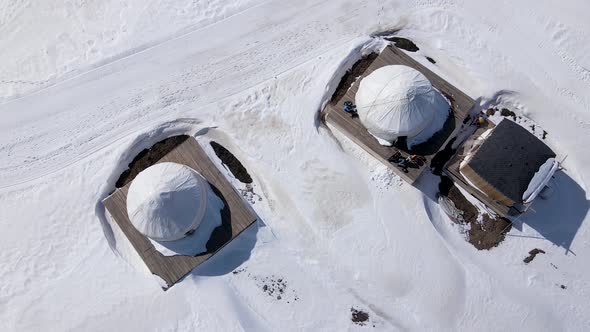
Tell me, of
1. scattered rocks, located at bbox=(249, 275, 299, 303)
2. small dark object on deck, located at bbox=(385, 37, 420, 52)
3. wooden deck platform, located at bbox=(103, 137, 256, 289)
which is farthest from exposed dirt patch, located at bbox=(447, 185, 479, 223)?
wooden deck platform, located at bbox=(103, 137, 256, 289)

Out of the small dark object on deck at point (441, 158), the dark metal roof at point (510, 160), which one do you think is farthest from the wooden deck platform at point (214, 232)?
the dark metal roof at point (510, 160)

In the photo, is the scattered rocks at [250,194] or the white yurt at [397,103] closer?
the white yurt at [397,103]

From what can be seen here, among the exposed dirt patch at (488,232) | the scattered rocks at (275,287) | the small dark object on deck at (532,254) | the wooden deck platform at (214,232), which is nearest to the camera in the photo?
the wooden deck platform at (214,232)

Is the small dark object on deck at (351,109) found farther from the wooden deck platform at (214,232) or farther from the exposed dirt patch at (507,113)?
the exposed dirt patch at (507,113)

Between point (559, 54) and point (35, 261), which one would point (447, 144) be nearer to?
point (559, 54)

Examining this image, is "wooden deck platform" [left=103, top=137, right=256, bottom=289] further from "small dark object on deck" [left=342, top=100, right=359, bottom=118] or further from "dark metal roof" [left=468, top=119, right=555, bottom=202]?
"dark metal roof" [left=468, top=119, right=555, bottom=202]

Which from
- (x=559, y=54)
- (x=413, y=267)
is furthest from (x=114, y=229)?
(x=559, y=54)

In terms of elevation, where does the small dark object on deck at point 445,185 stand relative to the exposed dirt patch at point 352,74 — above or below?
below
